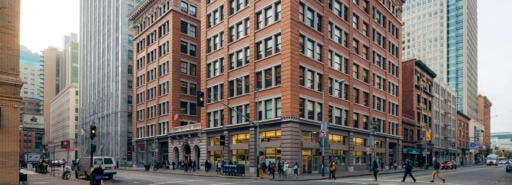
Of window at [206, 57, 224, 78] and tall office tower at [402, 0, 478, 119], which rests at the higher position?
tall office tower at [402, 0, 478, 119]

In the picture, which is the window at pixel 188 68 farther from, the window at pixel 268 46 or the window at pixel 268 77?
the window at pixel 268 77

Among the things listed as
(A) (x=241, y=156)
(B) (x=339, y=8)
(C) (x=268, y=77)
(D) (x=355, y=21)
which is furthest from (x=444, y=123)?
(C) (x=268, y=77)

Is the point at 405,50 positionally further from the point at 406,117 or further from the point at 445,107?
the point at 406,117

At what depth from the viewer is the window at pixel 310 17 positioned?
4429 centimetres

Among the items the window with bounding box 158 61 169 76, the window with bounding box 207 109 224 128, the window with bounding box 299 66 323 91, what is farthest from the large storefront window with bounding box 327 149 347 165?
the window with bounding box 158 61 169 76

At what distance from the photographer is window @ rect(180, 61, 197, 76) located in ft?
218

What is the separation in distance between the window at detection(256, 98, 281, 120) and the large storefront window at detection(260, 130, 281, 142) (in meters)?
1.55

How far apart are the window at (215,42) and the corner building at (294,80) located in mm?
125

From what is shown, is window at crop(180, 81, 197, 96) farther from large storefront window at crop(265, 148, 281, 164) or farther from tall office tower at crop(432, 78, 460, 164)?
tall office tower at crop(432, 78, 460, 164)

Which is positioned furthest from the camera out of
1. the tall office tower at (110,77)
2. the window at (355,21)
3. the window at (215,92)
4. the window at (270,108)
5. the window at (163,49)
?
the tall office tower at (110,77)

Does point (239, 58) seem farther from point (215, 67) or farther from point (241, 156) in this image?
point (241, 156)

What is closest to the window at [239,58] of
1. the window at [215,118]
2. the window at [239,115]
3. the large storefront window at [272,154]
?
the window at [239,115]

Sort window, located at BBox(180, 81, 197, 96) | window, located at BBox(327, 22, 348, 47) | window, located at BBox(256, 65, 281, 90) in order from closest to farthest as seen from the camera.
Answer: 1. window, located at BBox(256, 65, 281, 90)
2. window, located at BBox(327, 22, 348, 47)
3. window, located at BBox(180, 81, 197, 96)

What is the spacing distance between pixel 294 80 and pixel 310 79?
4.09m
